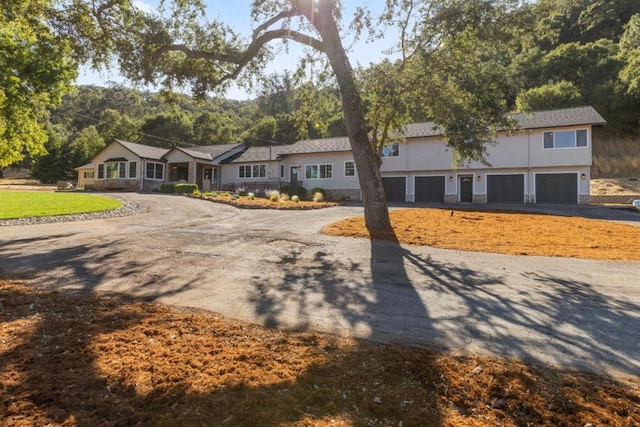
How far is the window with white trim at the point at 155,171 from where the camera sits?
32844mm

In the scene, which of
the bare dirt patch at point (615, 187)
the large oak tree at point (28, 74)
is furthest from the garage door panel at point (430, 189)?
the large oak tree at point (28, 74)

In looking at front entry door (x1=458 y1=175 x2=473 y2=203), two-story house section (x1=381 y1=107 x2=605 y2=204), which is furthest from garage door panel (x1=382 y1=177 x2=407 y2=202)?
front entry door (x1=458 y1=175 x2=473 y2=203)

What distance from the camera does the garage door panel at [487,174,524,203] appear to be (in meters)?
24.2

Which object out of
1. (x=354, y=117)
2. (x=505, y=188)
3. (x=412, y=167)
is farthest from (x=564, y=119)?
(x=354, y=117)

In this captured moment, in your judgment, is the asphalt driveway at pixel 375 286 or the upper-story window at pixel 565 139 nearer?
the asphalt driveway at pixel 375 286

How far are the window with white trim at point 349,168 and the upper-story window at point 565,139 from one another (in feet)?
43.8

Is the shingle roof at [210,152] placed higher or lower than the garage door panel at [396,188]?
higher

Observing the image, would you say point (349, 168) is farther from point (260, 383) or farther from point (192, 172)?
point (260, 383)

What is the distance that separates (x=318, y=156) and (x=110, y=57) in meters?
19.8

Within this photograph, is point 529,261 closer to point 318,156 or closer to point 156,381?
point 156,381

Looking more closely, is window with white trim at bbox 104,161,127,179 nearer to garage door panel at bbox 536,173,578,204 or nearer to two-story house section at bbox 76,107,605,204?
two-story house section at bbox 76,107,605,204

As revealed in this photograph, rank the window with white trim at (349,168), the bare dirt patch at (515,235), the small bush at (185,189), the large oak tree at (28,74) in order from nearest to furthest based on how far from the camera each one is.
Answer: the bare dirt patch at (515,235)
the large oak tree at (28,74)
the small bush at (185,189)
the window with white trim at (349,168)

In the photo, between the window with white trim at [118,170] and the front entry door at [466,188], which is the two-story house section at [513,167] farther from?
the window with white trim at [118,170]

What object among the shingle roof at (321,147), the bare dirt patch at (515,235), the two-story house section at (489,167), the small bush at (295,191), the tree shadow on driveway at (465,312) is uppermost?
the shingle roof at (321,147)
